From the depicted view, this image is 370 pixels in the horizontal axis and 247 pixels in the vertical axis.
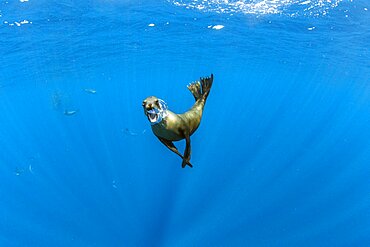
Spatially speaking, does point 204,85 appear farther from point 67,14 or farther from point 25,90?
point 25,90

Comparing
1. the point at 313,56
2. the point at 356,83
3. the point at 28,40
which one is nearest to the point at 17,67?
the point at 28,40

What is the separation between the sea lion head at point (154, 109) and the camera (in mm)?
3172

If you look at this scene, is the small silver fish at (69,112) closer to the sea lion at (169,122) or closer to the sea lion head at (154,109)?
the sea lion at (169,122)

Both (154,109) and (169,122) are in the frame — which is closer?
(154,109)

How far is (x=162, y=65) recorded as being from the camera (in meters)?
18.3

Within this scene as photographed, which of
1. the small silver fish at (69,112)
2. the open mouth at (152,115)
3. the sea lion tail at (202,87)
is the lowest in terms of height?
the open mouth at (152,115)

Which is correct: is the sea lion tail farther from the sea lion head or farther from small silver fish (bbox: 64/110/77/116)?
small silver fish (bbox: 64/110/77/116)

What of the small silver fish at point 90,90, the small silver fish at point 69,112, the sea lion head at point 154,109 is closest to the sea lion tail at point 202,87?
the sea lion head at point 154,109

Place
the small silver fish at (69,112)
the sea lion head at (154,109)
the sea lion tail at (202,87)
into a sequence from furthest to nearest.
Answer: the small silver fish at (69,112) → the sea lion tail at (202,87) → the sea lion head at (154,109)

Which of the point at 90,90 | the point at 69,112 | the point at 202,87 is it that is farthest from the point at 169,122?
the point at 90,90

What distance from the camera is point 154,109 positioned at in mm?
3240

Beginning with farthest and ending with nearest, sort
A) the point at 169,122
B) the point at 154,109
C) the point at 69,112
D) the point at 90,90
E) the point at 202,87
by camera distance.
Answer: the point at 90,90, the point at 69,112, the point at 202,87, the point at 169,122, the point at 154,109

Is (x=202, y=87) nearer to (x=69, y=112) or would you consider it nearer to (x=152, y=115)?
(x=152, y=115)

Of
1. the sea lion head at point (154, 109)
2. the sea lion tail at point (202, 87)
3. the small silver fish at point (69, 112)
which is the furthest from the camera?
the small silver fish at point (69, 112)
